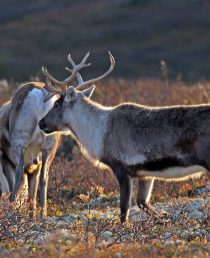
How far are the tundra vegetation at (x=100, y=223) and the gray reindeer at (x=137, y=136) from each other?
0.36 meters

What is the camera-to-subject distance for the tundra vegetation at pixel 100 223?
7746mm

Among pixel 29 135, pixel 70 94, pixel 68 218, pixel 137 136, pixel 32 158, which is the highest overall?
pixel 70 94

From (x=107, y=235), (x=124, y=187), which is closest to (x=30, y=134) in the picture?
(x=124, y=187)

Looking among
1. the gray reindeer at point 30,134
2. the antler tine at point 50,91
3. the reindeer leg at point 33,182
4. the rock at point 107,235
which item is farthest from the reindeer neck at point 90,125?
the rock at point 107,235

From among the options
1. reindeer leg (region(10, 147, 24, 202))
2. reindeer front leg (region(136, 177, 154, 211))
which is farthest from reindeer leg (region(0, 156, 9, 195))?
reindeer front leg (region(136, 177, 154, 211))

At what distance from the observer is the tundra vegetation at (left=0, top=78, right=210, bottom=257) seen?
775 cm

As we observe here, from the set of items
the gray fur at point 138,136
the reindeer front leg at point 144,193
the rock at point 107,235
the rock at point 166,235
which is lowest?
the rock at point 166,235

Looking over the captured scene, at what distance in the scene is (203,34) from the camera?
4494 cm

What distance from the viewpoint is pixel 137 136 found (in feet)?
33.5

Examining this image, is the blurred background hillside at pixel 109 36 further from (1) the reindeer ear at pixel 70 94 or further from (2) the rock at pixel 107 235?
(2) the rock at pixel 107 235

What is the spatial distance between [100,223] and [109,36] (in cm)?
3778

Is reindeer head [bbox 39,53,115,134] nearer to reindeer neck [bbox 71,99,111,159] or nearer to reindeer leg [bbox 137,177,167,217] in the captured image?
reindeer neck [bbox 71,99,111,159]

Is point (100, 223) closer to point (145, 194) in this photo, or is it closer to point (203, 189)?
point (145, 194)

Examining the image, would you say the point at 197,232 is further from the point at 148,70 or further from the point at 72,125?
the point at 148,70
